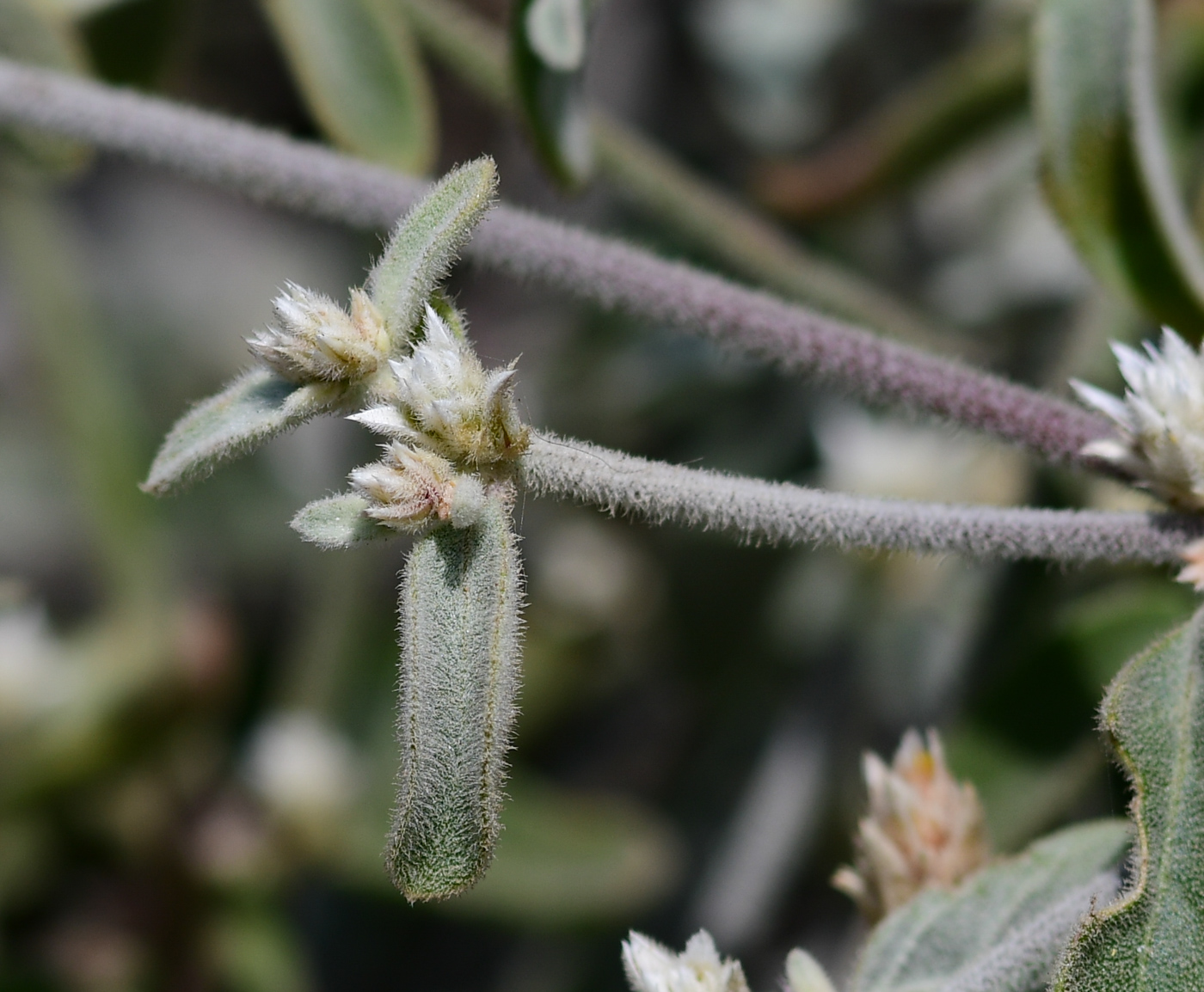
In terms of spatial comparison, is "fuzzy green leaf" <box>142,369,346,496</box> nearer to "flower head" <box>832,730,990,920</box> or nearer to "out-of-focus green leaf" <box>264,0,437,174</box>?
"flower head" <box>832,730,990,920</box>

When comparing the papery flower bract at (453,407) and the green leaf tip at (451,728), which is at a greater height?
the papery flower bract at (453,407)

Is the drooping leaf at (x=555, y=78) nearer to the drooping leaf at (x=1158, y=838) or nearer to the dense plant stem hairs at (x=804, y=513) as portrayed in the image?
the dense plant stem hairs at (x=804, y=513)

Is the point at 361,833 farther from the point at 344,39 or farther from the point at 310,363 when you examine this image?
the point at 310,363

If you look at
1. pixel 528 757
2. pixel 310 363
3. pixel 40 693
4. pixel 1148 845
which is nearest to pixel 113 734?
pixel 40 693

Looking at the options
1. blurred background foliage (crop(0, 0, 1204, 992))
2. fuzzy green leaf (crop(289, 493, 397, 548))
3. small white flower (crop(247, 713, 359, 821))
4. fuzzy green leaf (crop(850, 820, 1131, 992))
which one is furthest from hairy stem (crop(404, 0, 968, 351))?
small white flower (crop(247, 713, 359, 821))

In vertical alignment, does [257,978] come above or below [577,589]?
below

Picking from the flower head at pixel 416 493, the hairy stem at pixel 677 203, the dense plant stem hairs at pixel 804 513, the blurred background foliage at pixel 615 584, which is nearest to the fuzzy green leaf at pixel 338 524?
the flower head at pixel 416 493
